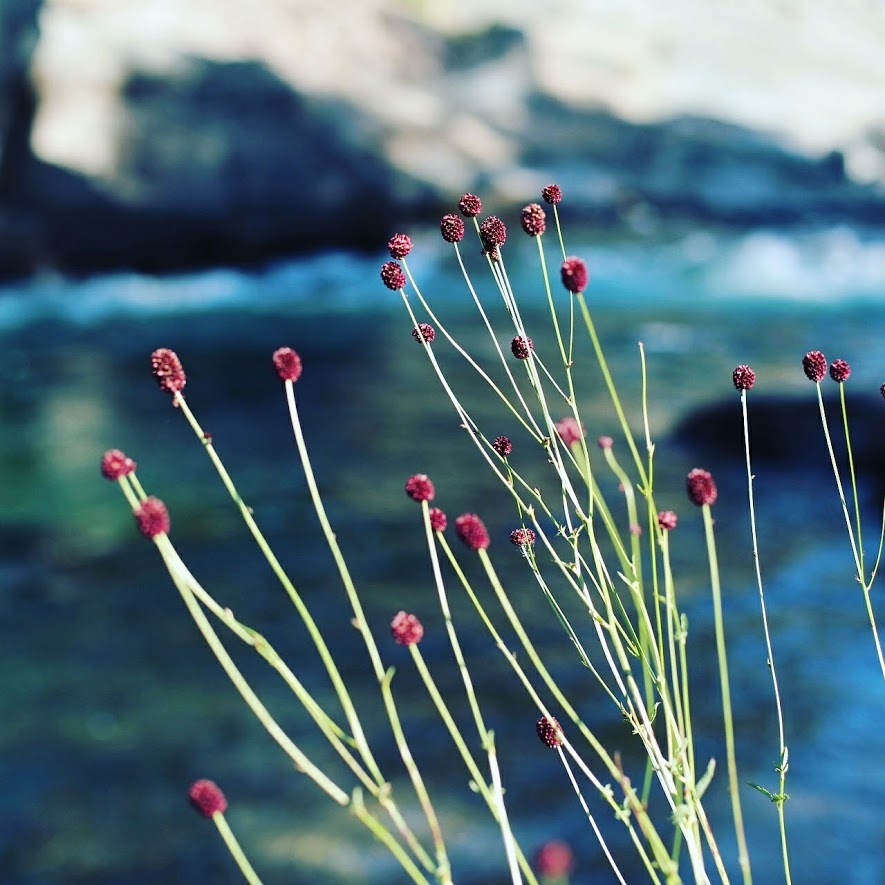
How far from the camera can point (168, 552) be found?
0.93 m

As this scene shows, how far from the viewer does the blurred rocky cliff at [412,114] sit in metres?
13.3

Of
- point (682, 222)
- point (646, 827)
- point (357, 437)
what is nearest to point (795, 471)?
point (357, 437)

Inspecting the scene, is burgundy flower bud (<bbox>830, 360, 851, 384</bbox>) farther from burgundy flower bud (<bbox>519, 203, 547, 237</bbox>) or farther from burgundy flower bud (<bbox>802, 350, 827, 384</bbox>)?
burgundy flower bud (<bbox>519, 203, 547, 237</bbox>)

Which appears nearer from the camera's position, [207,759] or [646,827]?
[646,827]

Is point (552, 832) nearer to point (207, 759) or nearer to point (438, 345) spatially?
point (207, 759)

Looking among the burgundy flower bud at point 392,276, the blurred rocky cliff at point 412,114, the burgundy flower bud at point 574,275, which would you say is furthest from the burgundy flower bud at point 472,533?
the blurred rocky cliff at point 412,114

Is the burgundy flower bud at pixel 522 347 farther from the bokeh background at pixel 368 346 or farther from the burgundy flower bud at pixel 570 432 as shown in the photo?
the bokeh background at pixel 368 346

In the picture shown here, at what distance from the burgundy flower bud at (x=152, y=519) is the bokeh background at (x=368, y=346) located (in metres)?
2.32

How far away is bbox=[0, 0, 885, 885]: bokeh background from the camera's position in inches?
140

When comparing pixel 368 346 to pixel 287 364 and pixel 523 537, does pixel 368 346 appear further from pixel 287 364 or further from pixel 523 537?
pixel 287 364

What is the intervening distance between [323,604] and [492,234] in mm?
3777

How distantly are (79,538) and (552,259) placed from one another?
10.2m

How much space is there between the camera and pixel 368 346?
11.8 m

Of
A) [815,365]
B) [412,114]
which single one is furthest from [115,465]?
[412,114]
